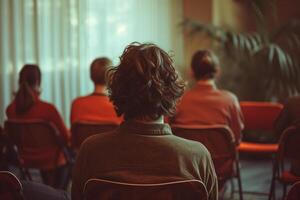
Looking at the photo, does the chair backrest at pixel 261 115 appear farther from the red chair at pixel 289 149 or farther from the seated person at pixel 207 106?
the red chair at pixel 289 149

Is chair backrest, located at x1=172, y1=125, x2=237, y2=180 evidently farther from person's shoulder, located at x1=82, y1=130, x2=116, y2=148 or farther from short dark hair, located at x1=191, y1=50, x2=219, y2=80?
person's shoulder, located at x1=82, y1=130, x2=116, y2=148

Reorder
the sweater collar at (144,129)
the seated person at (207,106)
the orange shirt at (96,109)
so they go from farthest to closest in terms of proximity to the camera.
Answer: the orange shirt at (96,109), the seated person at (207,106), the sweater collar at (144,129)

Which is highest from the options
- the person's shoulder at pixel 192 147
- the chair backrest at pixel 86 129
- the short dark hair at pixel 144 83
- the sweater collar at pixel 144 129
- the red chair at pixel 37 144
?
the short dark hair at pixel 144 83

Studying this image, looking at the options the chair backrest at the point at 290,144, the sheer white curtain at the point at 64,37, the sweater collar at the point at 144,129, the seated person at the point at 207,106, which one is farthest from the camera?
the sheer white curtain at the point at 64,37

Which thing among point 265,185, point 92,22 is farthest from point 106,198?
point 92,22

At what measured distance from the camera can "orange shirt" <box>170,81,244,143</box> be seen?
3.18 metres

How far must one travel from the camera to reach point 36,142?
338 centimetres

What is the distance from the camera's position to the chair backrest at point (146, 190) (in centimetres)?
155

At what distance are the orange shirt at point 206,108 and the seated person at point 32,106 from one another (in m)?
0.78

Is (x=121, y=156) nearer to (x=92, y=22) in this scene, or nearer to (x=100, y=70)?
(x=100, y=70)

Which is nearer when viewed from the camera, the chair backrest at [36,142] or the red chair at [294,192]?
the red chair at [294,192]

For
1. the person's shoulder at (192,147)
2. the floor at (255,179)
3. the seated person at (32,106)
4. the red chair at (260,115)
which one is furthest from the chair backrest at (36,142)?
the person's shoulder at (192,147)

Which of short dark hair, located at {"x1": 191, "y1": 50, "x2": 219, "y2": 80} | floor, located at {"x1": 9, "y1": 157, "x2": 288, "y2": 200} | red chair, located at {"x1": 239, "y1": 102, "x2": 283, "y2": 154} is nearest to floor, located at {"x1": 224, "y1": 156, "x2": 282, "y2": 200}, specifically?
floor, located at {"x1": 9, "y1": 157, "x2": 288, "y2": 200}

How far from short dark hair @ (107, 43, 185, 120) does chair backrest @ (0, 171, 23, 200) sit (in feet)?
1.40
